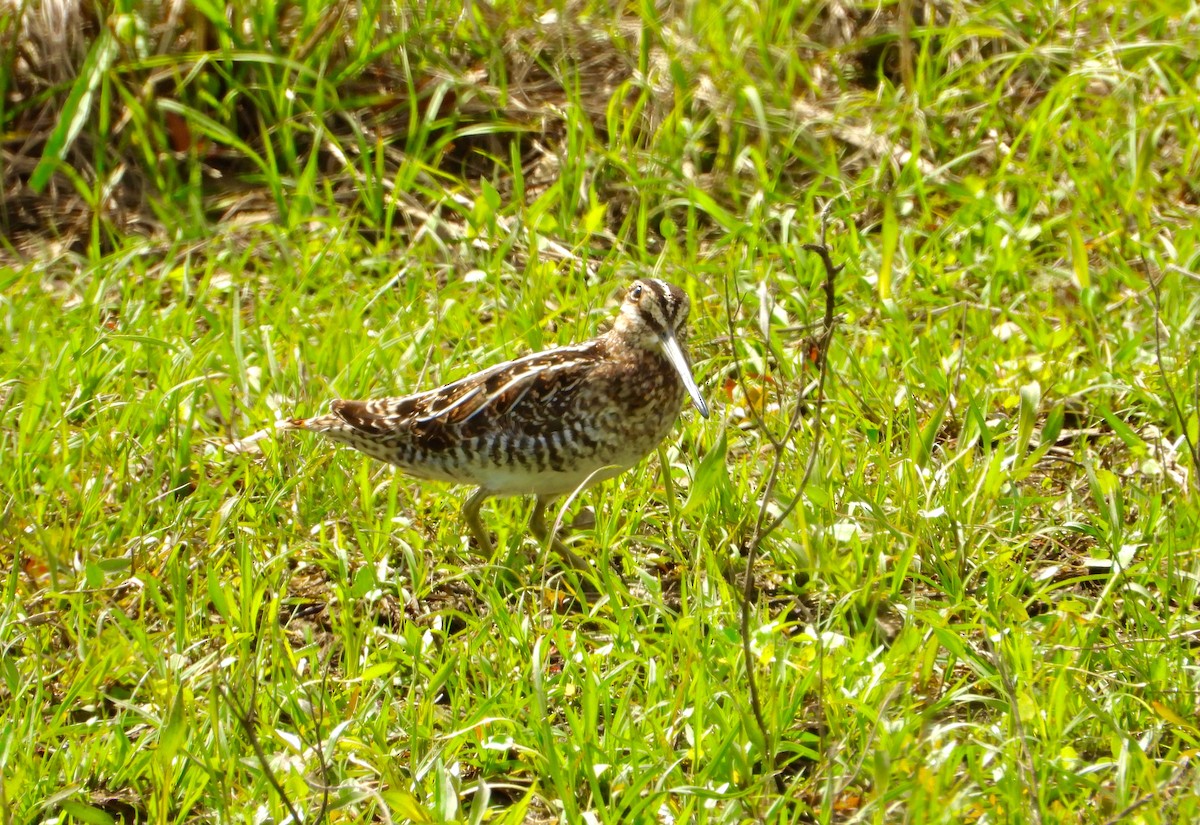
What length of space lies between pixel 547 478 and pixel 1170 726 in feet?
6.21

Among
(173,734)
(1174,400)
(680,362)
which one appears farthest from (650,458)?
(173,734)

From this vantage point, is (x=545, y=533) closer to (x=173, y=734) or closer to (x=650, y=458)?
(x=650, y=458)

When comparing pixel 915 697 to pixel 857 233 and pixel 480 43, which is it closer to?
pixel 857 233

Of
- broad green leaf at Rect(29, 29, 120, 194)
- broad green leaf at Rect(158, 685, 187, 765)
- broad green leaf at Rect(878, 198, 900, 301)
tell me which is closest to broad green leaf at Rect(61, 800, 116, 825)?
broad green leaf at Rect(158, 685, 187, 765)

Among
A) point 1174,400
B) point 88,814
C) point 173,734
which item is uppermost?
point 1174,400

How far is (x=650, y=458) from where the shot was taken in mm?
5188

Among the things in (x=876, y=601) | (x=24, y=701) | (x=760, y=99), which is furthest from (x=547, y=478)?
(x=760, y=99)

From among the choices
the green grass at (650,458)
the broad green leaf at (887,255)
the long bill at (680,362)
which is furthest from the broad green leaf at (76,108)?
the broad green leaf at (887,255)

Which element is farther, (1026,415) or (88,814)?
(1026,415)

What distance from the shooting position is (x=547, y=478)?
4723 mm

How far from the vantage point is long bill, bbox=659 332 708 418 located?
4.51 meters

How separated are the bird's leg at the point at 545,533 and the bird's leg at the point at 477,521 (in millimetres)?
176

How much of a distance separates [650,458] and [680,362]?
22.6 inches

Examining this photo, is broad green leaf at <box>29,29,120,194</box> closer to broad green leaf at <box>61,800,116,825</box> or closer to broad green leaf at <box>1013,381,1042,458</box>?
broad green leaf at <box>61,800,116,825</box>
